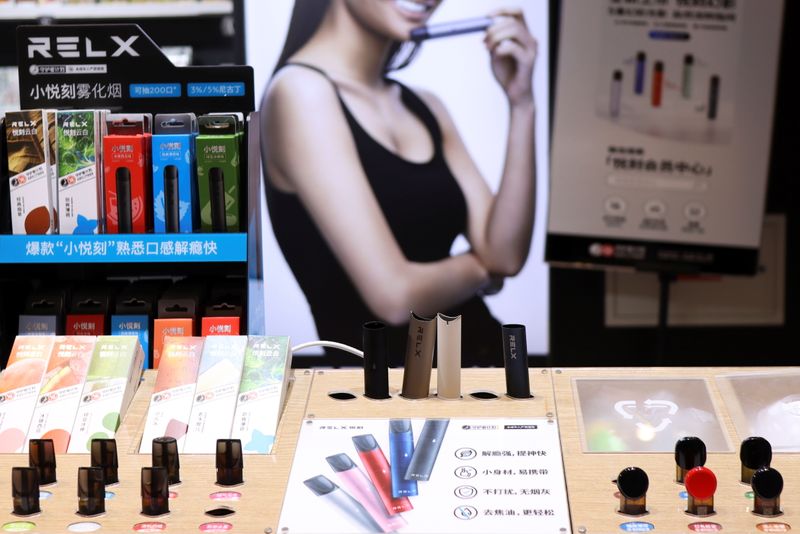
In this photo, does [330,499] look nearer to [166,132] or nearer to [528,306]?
[166,132]

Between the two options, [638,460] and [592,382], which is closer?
[638,460]

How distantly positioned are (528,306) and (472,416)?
250 cm

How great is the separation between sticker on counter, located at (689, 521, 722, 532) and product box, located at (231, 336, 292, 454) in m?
0.72

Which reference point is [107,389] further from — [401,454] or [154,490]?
[401,454]

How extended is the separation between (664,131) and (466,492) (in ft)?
8.74

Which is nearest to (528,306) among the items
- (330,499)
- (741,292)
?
(741,292)

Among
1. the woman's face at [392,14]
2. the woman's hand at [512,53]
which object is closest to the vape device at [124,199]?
the woman's face at [392,14]

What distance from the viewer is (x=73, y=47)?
7.88ft

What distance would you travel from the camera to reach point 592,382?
206cm

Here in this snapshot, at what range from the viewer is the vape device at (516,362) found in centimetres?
201

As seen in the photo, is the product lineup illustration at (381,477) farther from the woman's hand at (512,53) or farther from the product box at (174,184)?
the woman's hand at (512,53)

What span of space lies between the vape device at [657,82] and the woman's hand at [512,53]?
504mm

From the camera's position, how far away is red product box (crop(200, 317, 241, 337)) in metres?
2.27

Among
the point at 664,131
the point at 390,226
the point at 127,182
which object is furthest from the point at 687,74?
the point at 127,182
